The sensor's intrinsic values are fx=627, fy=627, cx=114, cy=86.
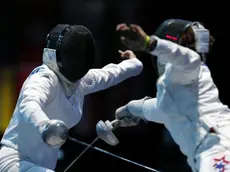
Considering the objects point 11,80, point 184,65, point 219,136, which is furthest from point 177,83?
point 11,80

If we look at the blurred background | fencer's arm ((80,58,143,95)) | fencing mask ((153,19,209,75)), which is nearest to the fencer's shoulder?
fencer's arm ((80,58,143,95))

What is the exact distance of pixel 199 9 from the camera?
394 cm

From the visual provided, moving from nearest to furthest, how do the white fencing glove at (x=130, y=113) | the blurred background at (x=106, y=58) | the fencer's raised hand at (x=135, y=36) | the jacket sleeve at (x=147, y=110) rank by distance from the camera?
the fencer's raised hand at (x=135, y=36)
the jacket sleeve at (x=147, y=110)
the white fencing glove at (x=130, y=113)
the blurred background at (x=106, y=58)

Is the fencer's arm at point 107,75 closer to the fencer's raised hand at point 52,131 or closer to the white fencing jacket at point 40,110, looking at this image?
the white fencing jacket at point 40,110

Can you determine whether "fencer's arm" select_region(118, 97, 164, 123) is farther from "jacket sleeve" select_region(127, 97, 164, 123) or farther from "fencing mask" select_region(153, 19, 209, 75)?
"fencing mask" select_region(153, 19, 209, 75)

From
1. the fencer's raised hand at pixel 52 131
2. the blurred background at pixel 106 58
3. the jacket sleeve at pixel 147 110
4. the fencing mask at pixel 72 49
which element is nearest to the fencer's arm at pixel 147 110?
the jacket sleeve at pixel 147 110

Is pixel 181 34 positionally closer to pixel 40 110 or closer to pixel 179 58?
pixel 179 58

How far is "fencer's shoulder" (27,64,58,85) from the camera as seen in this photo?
2293 millimetres

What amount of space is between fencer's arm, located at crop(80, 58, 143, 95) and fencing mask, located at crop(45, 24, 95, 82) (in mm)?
114

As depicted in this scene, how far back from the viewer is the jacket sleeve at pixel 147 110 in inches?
87.8

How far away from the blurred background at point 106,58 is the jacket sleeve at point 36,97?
155 cm

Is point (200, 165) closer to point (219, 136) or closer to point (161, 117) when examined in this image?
point (219, 136)

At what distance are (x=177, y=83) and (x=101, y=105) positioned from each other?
6.44 ft

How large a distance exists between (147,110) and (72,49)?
0.38 metres
